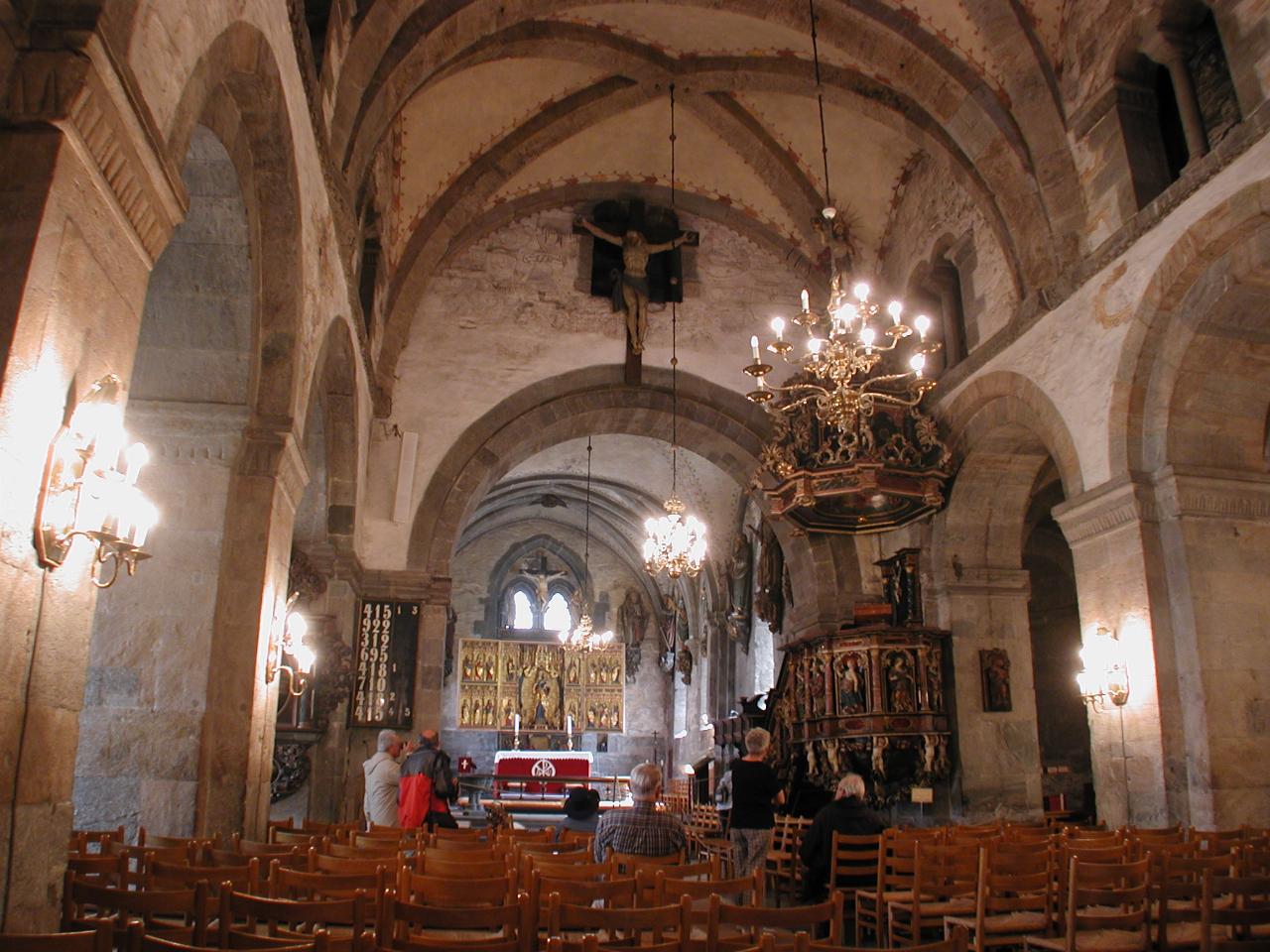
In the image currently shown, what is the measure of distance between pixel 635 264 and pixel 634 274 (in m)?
0.15

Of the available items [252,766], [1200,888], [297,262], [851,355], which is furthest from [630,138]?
[1200,888]

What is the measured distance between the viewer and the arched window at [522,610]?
88.0 feet

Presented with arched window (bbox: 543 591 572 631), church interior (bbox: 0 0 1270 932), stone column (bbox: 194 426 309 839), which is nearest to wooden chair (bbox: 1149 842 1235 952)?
church interior (bbox: 0 0 1270 932)

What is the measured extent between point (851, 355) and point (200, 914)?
7242 millimetres

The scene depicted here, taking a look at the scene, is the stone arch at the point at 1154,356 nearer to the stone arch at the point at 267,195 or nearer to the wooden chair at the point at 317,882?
the stone arch at the point at 267,195

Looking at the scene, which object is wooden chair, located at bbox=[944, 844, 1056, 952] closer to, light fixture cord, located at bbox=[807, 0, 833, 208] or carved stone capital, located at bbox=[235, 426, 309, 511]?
carved stone capital, located at bbox=[235, 426, 309, 511]

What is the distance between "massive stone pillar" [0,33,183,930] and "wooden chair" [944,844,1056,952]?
4.02 m

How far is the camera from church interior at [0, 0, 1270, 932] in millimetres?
4199

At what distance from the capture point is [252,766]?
704 centimetres

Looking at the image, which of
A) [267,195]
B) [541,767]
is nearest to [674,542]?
[267,195]

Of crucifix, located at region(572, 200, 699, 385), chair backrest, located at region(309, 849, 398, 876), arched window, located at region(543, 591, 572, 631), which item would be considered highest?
crucifix, located at region(572, 200, 699, 385)

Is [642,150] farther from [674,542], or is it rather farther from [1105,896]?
[1105,896]

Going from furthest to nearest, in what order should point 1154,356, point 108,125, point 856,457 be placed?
point 856,457 < point 1154,356 < point 108,125

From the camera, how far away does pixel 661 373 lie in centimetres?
1552
